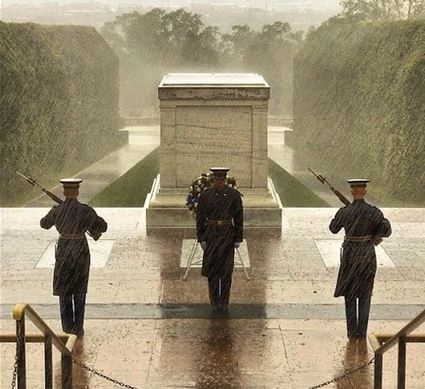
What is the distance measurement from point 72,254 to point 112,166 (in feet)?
66.3

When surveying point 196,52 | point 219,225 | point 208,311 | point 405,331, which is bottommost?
point 196,52

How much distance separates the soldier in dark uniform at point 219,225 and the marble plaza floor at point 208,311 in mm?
477

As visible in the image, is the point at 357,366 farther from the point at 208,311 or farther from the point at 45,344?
the point at 45,344

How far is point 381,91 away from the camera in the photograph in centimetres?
2400

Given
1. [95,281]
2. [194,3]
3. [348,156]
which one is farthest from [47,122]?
[194,3]

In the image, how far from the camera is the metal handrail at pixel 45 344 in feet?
16.5

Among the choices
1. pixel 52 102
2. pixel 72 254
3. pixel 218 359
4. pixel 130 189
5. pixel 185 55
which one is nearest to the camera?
pixel 218 359

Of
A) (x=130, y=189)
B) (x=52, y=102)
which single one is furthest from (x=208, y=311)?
(x=52, y=102)

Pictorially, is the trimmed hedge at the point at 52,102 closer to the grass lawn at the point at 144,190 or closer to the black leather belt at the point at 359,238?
the grass lawn at the point at 144,190

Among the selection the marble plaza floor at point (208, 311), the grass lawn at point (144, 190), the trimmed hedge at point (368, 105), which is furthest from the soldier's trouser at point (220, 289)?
the trimmed hedge at point (368, 105)

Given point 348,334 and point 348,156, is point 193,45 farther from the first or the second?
point 348,334

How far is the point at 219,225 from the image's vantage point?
8.94m

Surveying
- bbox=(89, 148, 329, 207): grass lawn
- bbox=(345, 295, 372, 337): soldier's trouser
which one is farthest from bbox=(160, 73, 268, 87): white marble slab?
bbox=(345, 295, 372, 337): soldier's trouser

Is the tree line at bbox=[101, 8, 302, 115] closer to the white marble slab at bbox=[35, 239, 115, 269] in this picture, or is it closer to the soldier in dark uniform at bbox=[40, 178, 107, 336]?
the white marble slab at bbox=[35, 239, 115, 269]
